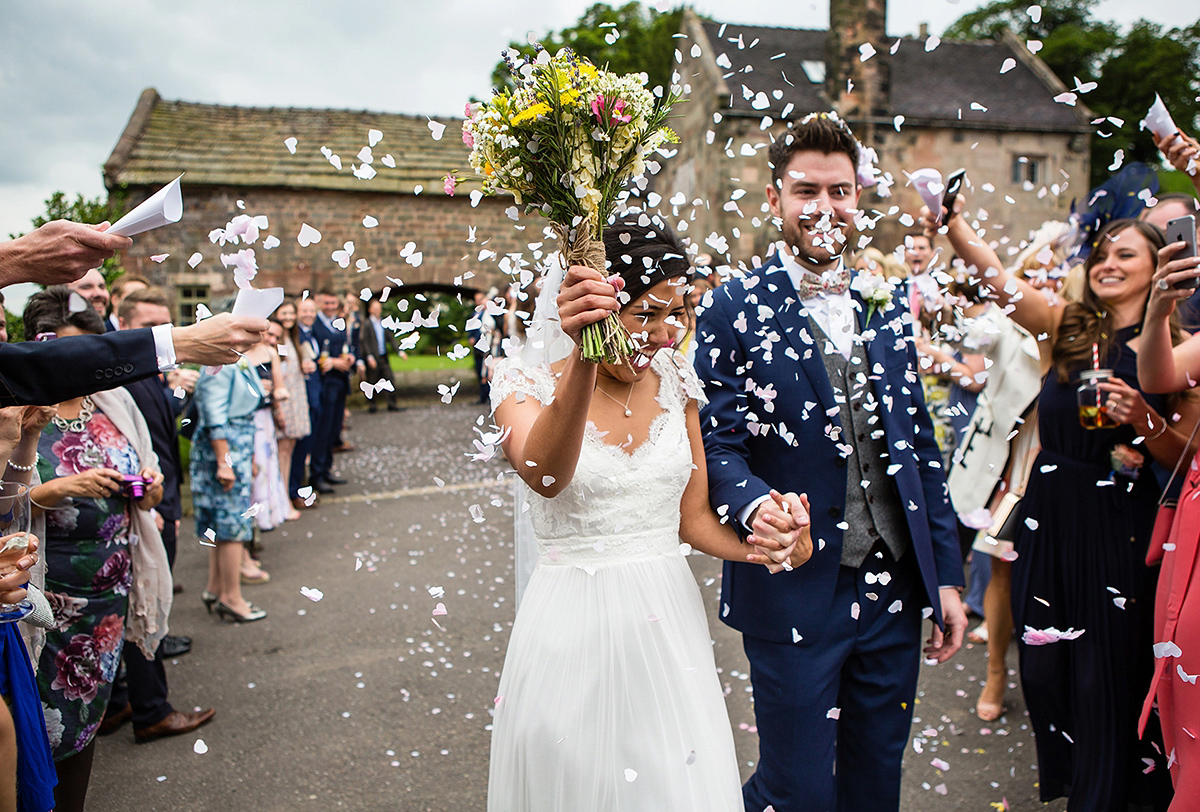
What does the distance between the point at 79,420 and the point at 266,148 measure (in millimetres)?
18956

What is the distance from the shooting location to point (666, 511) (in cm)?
252

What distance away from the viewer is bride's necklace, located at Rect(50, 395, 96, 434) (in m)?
3.48

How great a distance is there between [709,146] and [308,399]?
14.3 m

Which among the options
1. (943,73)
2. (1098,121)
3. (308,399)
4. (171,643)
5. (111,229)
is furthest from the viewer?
(943,73)

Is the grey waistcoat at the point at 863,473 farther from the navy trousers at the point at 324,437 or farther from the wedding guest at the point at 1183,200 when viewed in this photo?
the navy trousers at the point at 324,437

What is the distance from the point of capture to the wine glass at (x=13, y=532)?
2273mm

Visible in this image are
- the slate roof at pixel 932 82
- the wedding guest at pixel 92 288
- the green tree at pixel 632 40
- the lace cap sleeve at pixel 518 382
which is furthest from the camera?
the green tree at pixel 632 40

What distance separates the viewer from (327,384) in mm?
10945

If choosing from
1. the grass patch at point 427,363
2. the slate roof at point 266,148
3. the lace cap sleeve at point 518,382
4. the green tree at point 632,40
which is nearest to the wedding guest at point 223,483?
the lace cap sleeve at point 518,382

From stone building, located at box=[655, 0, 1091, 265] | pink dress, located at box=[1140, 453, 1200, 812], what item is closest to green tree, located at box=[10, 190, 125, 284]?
pink dress, located at box=[1140, 453, 1200, 812]

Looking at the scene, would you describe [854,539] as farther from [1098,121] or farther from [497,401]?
[1098,121]

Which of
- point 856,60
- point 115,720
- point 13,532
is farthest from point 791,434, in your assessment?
point 856,60

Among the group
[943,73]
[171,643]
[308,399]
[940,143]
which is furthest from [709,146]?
[171,643]

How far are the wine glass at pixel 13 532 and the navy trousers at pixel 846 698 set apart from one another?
226cm
